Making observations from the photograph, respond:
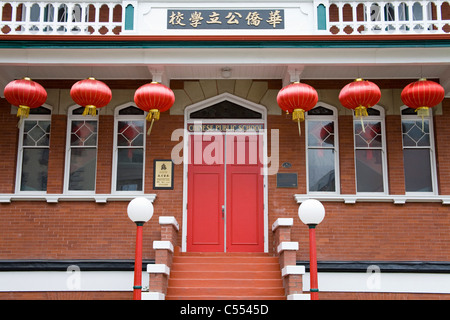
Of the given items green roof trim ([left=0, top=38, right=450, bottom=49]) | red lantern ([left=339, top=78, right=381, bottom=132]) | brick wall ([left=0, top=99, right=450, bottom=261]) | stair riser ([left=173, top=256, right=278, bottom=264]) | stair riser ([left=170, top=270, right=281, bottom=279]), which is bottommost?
stair riser ([left=170, top=270, right=281, bottom=279])

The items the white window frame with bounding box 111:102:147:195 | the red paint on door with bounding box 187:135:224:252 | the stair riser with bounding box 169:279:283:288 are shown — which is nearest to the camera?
the stair riser with bounding box 169:279:283:288

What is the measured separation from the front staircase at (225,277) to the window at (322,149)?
6.57ft

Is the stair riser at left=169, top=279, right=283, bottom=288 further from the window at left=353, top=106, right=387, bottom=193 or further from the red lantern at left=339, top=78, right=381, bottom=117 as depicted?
the red lantern at left=339, top=78, right=381, bottom=117

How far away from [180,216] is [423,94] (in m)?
5.33

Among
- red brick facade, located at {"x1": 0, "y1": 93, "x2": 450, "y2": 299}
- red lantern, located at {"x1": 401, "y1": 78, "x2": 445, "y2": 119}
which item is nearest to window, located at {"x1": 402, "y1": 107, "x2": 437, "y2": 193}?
red brick facade, located at {"x1": 0, "y1": 93, "x2": 450, "y2": 299}

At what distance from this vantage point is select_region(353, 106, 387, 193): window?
11.3 m

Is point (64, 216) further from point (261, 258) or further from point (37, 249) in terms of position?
point (261, 258)

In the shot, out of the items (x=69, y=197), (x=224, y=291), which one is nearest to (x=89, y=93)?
(x=69, y=197)

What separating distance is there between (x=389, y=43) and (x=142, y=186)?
572 cm

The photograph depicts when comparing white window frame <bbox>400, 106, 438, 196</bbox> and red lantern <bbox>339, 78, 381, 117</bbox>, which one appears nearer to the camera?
red lantern <bbox>339, 78, 381, 117</bbox>

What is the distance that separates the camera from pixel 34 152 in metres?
11.5

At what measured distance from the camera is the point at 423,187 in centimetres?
1130

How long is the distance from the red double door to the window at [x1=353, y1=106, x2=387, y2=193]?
2.10 meters

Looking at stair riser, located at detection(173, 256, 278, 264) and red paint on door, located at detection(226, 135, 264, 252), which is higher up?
red paint on door, located at detection(226, 135, 264, 252)
